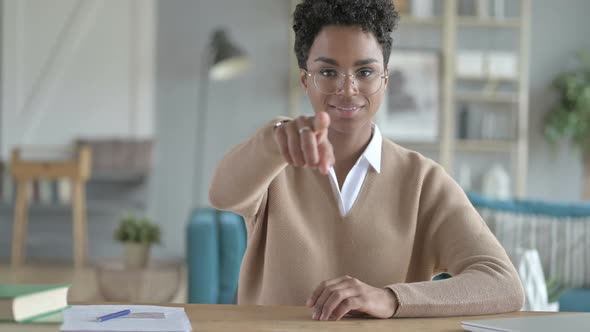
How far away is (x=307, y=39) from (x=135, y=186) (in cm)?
514

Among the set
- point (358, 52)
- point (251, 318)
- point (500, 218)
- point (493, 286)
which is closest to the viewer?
Result: point (251, 318)

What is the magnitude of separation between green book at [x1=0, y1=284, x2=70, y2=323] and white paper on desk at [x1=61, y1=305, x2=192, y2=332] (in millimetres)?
21

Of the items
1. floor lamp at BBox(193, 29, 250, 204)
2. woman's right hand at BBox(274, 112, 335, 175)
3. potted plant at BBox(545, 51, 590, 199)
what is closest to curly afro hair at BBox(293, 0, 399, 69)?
woman's right hand at BBox(274, 112, 335, 175)

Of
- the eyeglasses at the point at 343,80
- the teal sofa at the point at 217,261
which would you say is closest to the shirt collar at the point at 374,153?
the eyeglasses at the point at 343,80

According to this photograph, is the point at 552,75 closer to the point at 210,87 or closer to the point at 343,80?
the point at 210,87

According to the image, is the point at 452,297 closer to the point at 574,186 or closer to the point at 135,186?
the point at 135,186

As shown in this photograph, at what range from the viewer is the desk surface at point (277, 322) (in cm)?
106

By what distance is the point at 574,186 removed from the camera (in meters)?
6.66

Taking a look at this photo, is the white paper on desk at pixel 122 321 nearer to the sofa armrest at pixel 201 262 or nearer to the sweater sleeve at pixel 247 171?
the sweater sleeve at pixel 247 171

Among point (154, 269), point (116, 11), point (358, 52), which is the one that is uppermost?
point (116, 11)

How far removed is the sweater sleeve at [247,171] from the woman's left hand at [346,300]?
19cm

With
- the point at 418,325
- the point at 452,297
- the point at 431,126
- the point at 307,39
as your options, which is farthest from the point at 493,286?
the point at 431,126

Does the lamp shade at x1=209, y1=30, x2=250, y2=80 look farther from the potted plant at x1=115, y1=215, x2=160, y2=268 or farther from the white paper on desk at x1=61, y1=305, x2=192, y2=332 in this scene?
the white paper on desk at x1=61, y1=305, x2=192, y2=332

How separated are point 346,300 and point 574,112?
5.60 meters
